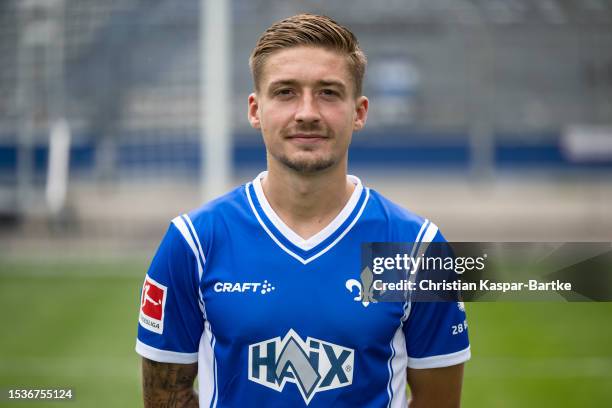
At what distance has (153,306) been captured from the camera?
2.26 metres

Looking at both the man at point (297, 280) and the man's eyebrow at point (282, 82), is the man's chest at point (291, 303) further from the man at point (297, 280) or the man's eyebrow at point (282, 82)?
the man's eyebrow at point (282, 82)

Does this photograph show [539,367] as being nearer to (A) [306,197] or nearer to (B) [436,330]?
(B) [436,330]

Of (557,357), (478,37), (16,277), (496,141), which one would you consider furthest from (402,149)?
(557,357)

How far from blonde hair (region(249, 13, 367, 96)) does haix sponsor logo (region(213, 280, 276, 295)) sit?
21.4 inches

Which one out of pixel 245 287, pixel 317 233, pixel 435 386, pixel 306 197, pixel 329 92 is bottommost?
pixel 435 386

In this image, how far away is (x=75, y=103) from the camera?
2397cm

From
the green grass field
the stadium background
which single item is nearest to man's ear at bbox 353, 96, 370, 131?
the green grass field

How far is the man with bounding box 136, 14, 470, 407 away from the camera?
215 cm

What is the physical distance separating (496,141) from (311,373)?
877 inches

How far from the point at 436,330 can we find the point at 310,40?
34.8 inches

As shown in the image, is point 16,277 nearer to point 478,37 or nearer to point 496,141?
point 496,141

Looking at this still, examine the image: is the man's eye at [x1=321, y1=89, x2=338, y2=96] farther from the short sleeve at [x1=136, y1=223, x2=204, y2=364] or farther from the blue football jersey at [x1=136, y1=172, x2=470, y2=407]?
the short sleeve at [x1=136, y1=223, x2=204, y2=364]

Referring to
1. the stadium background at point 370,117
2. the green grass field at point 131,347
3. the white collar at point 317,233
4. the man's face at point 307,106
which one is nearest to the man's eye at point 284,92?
the man's face at point 307,106

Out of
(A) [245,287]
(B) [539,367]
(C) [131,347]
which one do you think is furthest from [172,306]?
(C) [131,347]
